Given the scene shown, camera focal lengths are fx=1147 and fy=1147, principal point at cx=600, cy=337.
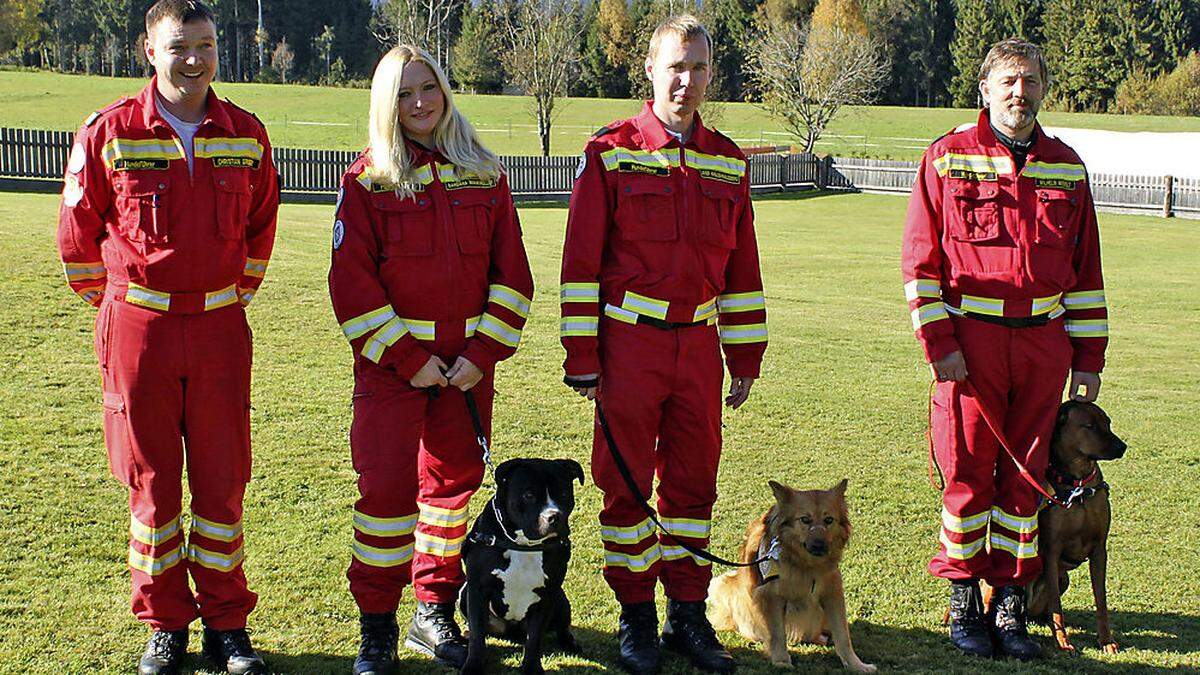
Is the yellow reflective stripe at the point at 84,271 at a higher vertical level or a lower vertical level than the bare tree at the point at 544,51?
lower

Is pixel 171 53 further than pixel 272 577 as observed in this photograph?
No

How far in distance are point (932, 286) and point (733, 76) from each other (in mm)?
79325

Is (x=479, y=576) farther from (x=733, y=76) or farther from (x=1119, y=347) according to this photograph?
(x=733, y=76)

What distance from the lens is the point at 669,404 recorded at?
4508 millimetres

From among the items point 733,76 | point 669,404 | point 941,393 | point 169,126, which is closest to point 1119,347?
point 941,393

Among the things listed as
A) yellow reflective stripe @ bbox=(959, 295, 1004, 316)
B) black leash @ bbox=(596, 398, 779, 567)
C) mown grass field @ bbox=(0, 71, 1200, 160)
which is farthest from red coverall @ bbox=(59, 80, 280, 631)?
mown grass field @ bbox=(0, 71, 1200, 160)

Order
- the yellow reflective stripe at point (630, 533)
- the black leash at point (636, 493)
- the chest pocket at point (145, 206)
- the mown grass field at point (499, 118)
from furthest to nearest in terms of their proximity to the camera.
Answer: the mown grass field at point (499, 118), the yellow reflective stripe at point (630, 533), the black leash at point (636, 493), the chest pocket at point (145, 206)

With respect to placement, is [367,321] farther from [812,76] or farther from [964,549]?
[812,76]

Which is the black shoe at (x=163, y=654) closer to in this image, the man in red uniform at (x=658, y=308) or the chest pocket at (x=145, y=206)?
the chest pocket at (x=145, y=206)

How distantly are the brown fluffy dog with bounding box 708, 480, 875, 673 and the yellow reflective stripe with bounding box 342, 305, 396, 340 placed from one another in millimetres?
1662

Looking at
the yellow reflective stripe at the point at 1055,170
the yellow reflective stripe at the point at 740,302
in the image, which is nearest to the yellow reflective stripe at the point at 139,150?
the yellow reflective stripe at the point at 740,302

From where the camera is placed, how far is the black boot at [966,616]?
4.88m

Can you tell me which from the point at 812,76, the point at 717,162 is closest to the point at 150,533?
the point at 717,162

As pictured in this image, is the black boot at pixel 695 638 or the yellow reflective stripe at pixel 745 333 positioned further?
the yellow reflective stripe at pixel 745 333
